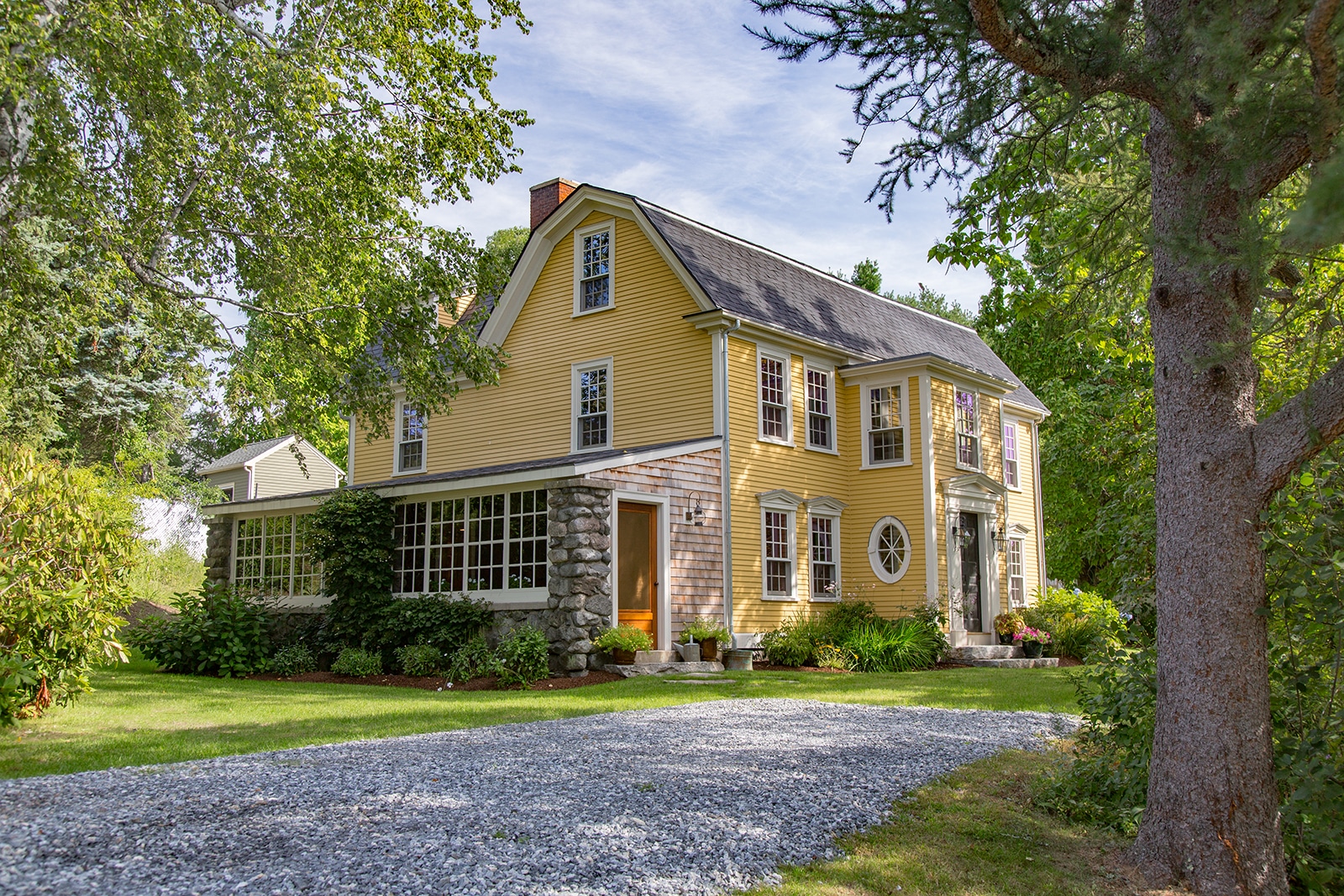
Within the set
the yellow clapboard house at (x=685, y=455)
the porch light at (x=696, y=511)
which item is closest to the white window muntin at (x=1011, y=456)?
the yellow clapboard house at (x=685, y=455)

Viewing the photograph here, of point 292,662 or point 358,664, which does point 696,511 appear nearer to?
point 358,664

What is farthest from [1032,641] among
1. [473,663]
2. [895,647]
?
[473,663]

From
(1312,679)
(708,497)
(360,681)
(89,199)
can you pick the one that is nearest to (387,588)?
(360,681)

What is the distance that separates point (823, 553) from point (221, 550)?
36.7 ft

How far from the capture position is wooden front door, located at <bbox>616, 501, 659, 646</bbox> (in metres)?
13.9

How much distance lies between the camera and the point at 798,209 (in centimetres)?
1316

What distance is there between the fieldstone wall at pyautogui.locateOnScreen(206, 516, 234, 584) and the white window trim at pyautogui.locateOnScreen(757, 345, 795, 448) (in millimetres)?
10037

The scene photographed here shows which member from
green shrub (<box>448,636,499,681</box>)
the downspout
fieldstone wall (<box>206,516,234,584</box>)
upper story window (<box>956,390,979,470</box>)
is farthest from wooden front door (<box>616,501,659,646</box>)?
fieldstone wall (<box>206,516,234,584</box>)

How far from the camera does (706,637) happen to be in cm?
1407

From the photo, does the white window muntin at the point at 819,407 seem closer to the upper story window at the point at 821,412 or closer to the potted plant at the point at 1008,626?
the upper story window at the point at 821,412

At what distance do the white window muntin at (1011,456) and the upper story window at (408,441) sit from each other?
41.8ft

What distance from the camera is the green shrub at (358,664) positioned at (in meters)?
13.7

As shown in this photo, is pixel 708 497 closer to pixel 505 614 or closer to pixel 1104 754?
pixel 505 614

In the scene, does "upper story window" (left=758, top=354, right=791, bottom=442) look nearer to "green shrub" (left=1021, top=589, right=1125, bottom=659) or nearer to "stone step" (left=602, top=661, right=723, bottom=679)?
"stone step" (left=602, top=661, right=723, bottom=679)
